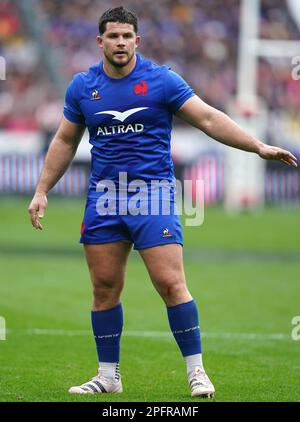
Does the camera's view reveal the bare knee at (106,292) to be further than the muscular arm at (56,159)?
No

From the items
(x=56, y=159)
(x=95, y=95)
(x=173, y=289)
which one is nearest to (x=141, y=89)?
(x=95, y=95)

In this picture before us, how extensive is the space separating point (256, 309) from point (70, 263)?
14.7 feet

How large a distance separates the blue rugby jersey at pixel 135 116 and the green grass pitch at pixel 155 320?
1422 millimetres

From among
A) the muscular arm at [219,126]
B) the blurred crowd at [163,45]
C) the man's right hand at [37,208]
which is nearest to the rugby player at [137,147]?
the muscular arm at [219,126]

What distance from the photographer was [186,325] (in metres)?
6.93

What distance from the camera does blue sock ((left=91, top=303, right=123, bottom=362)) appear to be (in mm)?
7230

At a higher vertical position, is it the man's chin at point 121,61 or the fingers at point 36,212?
the man's chin at point 121,61

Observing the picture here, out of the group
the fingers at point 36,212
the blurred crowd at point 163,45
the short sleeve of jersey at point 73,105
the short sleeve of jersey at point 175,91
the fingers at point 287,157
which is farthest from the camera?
the blurred crowd at point 163,45

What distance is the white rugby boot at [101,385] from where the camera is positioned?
7109 mm

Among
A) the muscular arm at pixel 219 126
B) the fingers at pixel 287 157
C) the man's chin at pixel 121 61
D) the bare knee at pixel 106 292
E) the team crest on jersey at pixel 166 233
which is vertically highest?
the man's chin at pixel 121 61

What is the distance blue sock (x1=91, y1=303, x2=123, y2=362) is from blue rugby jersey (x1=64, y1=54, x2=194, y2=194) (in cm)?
88

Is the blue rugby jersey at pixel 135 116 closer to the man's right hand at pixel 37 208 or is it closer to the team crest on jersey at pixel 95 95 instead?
the team crest on jersey at pixel 95 95
